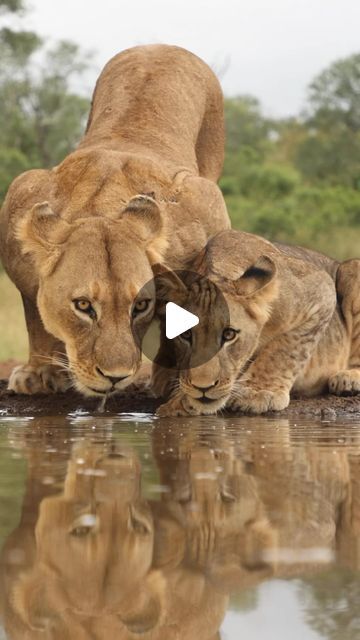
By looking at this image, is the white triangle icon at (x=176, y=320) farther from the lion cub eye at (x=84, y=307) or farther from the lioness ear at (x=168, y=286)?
the lion cub eye at (x=84, y=307)

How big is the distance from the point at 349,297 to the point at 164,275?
157cm

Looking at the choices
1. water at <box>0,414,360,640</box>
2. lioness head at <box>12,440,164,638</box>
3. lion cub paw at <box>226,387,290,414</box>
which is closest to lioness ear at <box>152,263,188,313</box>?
lion cub paw at <box>226,387,290,414</box>

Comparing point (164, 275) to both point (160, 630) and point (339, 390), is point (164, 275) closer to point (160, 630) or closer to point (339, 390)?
point (339, 390)

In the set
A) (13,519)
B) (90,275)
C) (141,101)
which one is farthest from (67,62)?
(13,519)

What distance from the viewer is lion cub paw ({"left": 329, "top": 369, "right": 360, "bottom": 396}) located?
21.5ft

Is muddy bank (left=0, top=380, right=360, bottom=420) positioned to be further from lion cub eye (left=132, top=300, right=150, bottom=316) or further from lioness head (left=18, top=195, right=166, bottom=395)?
lion cub eye (left=132, top=300, right=150, bottom=316)

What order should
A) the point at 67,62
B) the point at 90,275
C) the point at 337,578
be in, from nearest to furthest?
1. the point at 337,578
2. the point at 90,275
3. the point at 67,62

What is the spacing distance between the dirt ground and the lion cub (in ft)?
0.43

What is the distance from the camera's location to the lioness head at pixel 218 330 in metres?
5.54

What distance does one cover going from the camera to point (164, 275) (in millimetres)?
5770

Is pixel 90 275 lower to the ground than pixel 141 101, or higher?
lower
